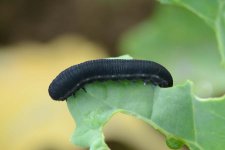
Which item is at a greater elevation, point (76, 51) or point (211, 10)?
point (211, 10)

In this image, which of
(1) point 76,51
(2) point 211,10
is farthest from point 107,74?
(1) point 76,51

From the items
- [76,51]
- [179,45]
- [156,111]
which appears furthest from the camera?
[76,51]

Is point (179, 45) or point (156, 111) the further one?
point (179, 45)

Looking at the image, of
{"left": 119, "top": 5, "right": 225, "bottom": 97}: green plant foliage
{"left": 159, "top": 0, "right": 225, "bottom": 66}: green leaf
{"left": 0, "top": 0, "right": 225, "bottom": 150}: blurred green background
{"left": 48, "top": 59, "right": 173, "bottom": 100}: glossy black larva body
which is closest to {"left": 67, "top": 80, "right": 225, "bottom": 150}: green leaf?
{"left": 48, "top": 59, "right": 173, "bottom": 100}: glossy black larva body

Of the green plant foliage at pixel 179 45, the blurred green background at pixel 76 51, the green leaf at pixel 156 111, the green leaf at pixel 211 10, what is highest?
the green leaf at pixel 211 10

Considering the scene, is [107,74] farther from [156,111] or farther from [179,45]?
[179,45]

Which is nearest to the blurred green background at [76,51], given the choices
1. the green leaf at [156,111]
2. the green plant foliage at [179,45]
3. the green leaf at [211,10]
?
the green plant foliage at [179,45]

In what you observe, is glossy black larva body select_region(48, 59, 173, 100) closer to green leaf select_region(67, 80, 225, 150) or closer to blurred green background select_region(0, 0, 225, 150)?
green leaf select_region(67, 80, 225, 150)

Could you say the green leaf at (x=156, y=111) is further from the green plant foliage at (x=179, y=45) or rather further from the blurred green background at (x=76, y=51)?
the green plant foliage at (x=179, y=45)
